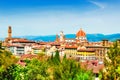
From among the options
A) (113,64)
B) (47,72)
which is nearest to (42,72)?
(47,72)

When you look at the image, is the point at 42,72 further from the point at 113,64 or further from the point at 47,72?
the point at 113,64

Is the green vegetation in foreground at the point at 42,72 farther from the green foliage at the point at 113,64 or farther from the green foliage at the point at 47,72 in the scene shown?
the green foliage at the point at 113,64

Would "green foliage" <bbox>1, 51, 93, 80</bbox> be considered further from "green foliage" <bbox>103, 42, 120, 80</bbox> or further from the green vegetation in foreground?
"green foliage" <bbox>103, 42, 120, 80</bbox>

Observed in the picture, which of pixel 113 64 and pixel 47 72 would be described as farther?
pixel 47 72

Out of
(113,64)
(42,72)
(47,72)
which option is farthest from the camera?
(47,72)

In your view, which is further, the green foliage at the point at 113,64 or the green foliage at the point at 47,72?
the green foliage at the point at 47,72

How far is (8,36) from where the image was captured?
637ft

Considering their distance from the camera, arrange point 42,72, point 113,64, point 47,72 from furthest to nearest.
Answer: point 47,72, point 42,72, point 113,64

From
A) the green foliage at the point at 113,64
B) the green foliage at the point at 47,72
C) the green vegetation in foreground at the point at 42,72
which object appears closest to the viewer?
the green foliage at the point at 113,64

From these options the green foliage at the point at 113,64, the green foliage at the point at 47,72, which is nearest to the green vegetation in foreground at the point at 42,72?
the green foliage at the point at 47,72

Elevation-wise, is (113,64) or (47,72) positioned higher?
(113,64)


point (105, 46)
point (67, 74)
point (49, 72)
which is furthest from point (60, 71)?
point (105, 46)

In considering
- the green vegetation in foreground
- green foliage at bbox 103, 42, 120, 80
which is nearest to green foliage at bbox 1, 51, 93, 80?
A: the green vegetation in foreground

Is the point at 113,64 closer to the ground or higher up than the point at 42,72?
higher up
